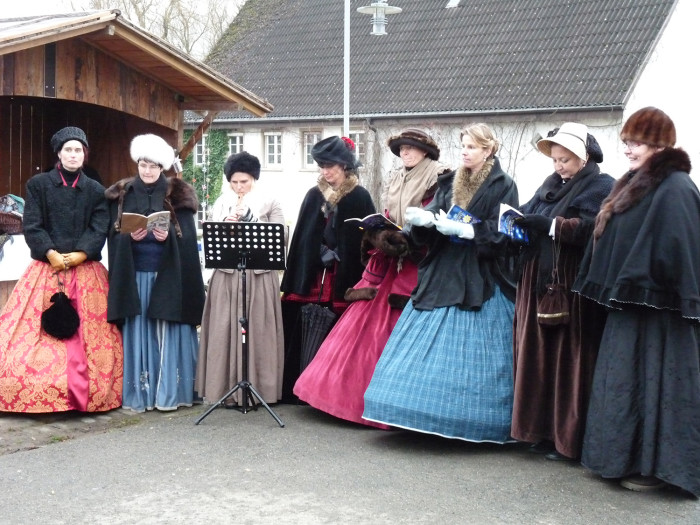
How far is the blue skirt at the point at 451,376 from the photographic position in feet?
19.9

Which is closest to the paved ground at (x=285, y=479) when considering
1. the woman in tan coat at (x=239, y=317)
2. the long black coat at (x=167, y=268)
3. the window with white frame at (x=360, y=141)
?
the woman in tan coat at (x=239, y=317)

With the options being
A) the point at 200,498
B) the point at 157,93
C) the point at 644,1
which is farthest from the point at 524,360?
the point at 644,1

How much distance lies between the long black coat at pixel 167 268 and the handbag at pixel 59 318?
279 mm

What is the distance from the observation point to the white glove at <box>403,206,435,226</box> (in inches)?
247

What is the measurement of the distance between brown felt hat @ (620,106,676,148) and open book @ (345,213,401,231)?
1.73 metres

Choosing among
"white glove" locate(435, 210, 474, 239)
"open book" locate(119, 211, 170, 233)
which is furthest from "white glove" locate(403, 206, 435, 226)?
"open book" locate(119, 211, 170, 233)

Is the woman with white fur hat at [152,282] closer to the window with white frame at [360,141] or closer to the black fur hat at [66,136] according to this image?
the black fur hat at [66,136]

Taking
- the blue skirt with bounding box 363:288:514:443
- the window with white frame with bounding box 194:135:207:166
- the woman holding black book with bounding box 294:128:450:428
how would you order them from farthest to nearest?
the window with white frame with bounding box 194:135:207:166, the woman holding black book with bounding box 294:128:450:428, the blue skirt with bounding box 363:288:514:443

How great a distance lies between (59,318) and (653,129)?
13.4 ft

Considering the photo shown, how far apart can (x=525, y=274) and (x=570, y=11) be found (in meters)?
17.2

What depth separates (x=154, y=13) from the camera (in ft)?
102

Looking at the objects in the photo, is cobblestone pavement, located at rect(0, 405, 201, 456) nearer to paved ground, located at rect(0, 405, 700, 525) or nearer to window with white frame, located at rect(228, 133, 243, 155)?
paved ground, located at rect(0, 405, 700, 525)

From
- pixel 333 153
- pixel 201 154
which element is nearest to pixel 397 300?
pixel 333 153

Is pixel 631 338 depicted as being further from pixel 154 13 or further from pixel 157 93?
pixel 154 13
